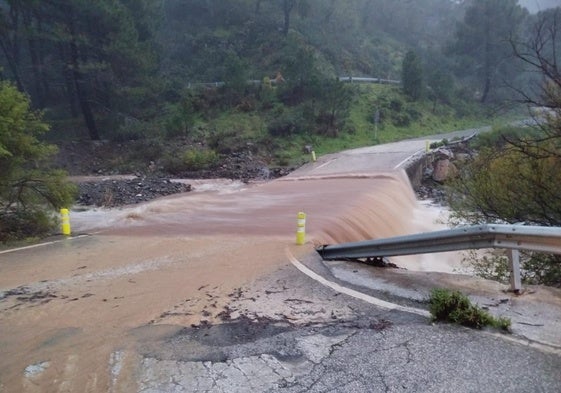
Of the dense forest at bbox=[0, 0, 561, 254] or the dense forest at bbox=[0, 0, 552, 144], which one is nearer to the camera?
the dense forest at bbox=[0, 0, 561, 254]

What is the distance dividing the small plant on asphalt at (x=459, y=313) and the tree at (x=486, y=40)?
2061 inches

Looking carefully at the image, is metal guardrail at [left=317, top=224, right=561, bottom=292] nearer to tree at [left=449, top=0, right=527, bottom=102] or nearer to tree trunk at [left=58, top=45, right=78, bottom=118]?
tree trunk at [left=58, top=45, right=78, bottom=118]

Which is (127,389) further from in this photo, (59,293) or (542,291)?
(542,291)

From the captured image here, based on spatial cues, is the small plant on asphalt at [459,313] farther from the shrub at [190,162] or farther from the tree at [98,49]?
the tree at [98,49]

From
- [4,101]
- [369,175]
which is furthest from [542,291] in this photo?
[369,175]

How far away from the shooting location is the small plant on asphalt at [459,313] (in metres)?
4.64

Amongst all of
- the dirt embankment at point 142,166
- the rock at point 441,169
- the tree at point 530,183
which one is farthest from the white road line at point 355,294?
the rock at point 441,169

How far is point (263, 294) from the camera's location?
661 centimetres

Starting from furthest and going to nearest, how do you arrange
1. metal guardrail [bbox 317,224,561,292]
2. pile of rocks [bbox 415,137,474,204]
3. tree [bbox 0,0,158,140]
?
tree [bbox 0,0,158,140], pile of rocks [bbox 415,137,474,204], metal guardrail [bbox 317,224,561,292]

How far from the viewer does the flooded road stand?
16.3ft

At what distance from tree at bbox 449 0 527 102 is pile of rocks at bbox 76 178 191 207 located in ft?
142

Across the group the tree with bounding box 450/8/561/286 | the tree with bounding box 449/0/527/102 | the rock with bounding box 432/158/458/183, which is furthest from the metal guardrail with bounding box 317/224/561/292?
the tree with bounding box 449/0/527/102

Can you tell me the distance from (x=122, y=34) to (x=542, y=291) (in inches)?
1241

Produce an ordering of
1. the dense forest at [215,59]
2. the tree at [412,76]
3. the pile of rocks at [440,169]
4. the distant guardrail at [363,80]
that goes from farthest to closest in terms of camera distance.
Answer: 1. the distant guardrail at [363,80]
2. the tree at [412,76]
3. the dense forest at [215,59]
4. the pile of rocks at [440,169]
